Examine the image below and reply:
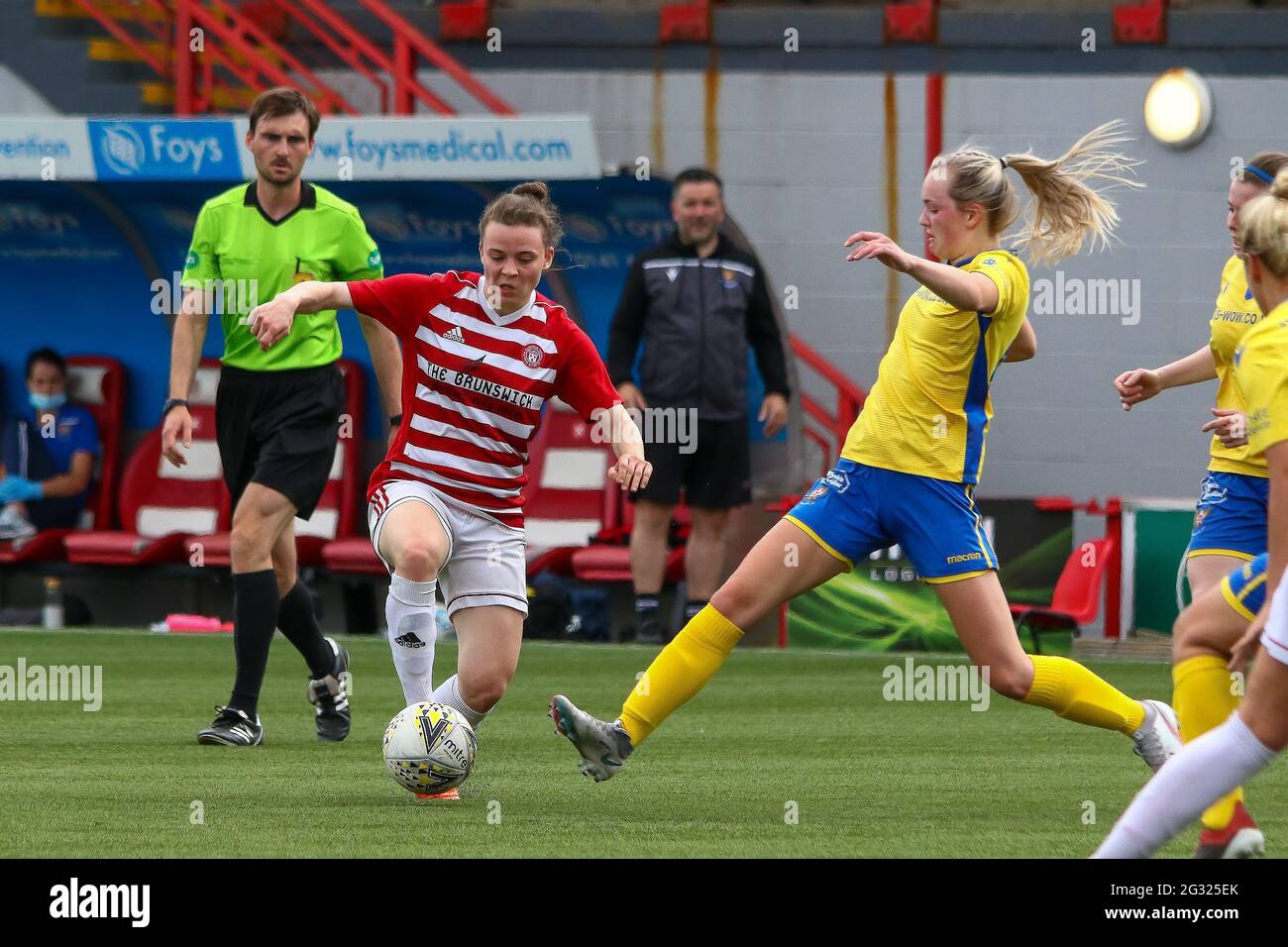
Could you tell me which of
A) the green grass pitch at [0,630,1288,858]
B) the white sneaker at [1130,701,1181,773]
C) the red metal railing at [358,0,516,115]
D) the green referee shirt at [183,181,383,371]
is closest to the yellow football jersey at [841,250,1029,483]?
the white sneaker at [1130,701,1181,773]

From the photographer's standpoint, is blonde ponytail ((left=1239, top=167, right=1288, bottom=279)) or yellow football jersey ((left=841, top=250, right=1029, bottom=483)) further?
yellow football jersey ((left=841, top=250, right=1029, bottom=483))

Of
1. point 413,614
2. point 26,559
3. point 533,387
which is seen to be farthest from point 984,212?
point 26,559

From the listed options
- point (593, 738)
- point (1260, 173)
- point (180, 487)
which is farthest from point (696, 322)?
point (593, 738)

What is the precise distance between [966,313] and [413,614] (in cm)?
182

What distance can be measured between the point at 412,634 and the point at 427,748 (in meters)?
0.52

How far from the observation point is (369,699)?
976cm

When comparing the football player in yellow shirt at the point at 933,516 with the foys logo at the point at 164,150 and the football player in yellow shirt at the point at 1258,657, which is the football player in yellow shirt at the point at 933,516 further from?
the foys logo at the point at 164,150

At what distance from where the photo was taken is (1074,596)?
1198 centimetres

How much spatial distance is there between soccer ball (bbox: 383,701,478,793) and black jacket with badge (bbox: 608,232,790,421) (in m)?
6.13

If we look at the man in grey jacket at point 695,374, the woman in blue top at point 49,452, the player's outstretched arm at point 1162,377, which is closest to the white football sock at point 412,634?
the player's outstretched arm at point 1162,377

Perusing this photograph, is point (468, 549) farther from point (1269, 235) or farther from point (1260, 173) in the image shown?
point (1269, 235)

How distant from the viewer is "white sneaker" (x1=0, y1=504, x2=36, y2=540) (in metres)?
14.1

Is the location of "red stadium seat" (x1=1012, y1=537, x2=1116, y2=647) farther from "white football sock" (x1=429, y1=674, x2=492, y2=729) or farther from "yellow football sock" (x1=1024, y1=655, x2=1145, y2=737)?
"white football sock" (x1=429, y1=674, x2=492, y2=729)

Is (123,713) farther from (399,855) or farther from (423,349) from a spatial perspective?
(399,855)
